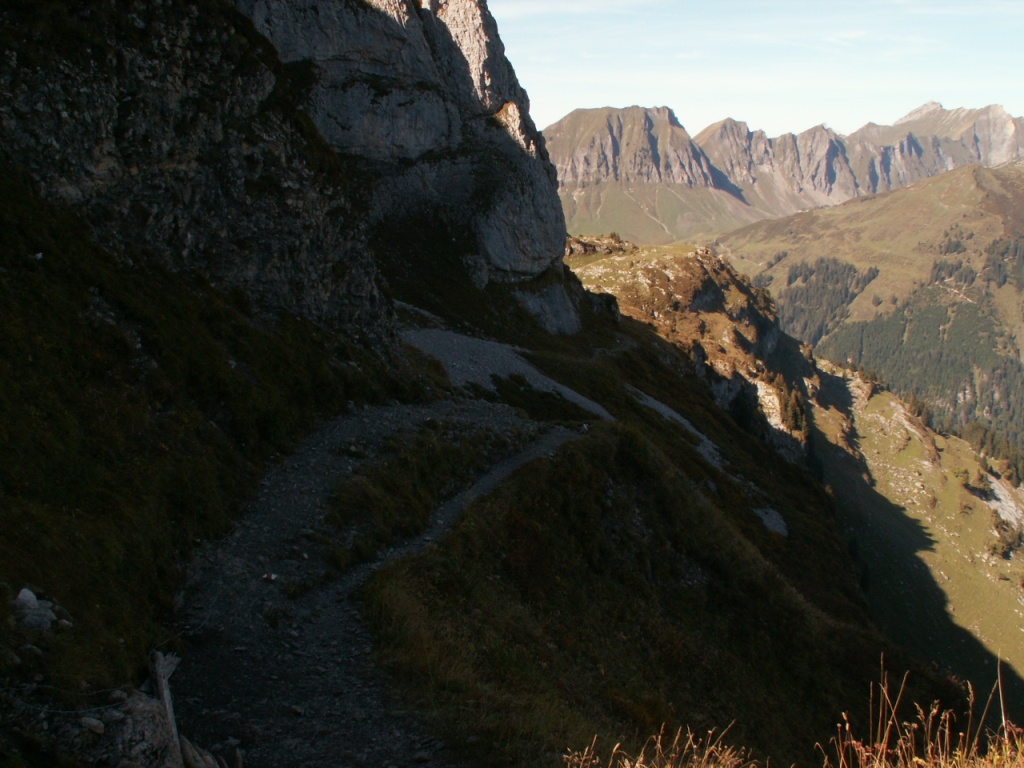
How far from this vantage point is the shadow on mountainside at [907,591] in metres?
79.4

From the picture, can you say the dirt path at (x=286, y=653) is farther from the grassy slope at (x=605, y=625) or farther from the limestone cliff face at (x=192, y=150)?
the limestone cliff face at (x=192, y=150)

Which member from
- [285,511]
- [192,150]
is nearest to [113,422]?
[285,511]

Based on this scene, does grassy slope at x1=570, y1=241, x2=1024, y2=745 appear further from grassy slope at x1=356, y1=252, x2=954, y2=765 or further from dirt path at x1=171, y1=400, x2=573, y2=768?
dirt path at x1=171, y1=400, x2=573, y2=768

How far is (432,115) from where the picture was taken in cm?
6650

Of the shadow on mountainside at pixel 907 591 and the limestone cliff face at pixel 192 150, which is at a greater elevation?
the limestone cliff face at pixel 192 150

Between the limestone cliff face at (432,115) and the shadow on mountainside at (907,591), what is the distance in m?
53.1

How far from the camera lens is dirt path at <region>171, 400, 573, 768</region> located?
1077 centimetres

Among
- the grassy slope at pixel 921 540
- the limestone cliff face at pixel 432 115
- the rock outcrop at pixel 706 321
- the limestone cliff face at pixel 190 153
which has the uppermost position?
the limestone cliff face at pixel 432 115

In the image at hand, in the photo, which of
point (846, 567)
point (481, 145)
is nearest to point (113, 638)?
point (481, 145)

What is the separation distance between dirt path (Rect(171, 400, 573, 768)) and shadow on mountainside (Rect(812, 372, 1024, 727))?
190ft

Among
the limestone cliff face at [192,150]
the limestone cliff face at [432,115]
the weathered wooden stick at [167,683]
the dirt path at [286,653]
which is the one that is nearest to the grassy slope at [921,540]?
the limestone cliff face at [432,115]

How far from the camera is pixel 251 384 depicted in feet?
75.2

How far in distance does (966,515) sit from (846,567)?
4271 inches

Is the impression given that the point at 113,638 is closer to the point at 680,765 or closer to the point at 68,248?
the point at 680,765
